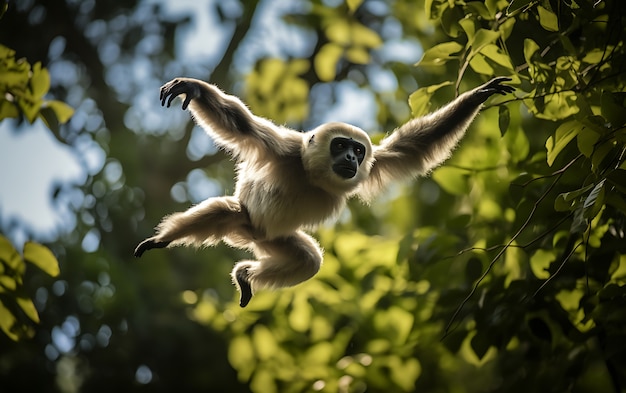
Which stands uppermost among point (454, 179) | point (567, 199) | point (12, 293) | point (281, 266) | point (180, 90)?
point (180, 90)

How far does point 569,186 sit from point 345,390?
2898mm

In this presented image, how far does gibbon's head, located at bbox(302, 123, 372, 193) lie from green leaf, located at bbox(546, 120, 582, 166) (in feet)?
4.36

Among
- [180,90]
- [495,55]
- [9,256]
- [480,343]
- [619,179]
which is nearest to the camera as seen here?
[619,179]

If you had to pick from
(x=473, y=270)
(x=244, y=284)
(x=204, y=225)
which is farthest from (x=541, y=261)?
(x=204, y=225)

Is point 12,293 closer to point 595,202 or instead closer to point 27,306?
point 27,306

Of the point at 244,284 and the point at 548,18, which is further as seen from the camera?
the point at 244,284

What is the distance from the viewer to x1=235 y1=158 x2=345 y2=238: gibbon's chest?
13.6 ft

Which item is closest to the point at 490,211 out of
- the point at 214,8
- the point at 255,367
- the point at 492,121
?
the point at 492,121

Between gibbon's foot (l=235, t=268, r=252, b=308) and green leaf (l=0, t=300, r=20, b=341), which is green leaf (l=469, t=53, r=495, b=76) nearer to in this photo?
gibbon's foot (l=235, t=268, r=252, b=308)

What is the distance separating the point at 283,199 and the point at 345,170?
450mm

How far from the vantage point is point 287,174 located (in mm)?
4211

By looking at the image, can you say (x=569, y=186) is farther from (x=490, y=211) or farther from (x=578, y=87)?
(x=490, y=211)

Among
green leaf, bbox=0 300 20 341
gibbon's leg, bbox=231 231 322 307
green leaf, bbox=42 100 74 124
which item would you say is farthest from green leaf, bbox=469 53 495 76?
green leaf, bbox=0 300 20 341

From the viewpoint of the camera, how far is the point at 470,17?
3.64 meters
